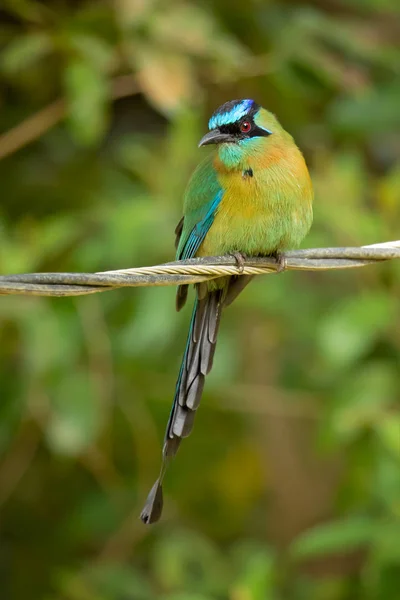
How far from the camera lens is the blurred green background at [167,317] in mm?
3301

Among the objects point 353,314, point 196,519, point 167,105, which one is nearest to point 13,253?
point 167,105

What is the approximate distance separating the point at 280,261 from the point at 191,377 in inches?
14.9

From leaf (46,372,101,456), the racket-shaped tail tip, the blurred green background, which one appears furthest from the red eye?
leaf (46,372,101,456)

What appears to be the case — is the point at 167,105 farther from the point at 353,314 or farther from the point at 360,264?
the point at 360,264

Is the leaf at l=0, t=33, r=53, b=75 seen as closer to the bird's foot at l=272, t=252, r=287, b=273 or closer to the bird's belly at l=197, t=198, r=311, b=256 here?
the bird's belly at l=197, t=198, r=311, b=256

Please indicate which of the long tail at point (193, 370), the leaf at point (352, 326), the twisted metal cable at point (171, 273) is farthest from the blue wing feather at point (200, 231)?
the leaf at point (352, 326)

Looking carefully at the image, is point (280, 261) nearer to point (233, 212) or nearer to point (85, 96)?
point (233, 212)

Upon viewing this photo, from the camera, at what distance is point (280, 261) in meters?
2.55

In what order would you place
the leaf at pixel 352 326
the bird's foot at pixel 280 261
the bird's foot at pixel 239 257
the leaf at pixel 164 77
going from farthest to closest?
1. the leaf at pixel 164 77
2. the leaf at pixel 352 326
3. the bird's foot at pixel 239 257
4. the bird's foot at pixel 280 261

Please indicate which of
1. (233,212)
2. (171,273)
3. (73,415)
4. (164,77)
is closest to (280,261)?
(233,212)

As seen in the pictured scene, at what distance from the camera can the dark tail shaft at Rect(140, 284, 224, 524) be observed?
7.98ft

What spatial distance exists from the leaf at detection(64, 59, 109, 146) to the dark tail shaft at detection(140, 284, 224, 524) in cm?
95

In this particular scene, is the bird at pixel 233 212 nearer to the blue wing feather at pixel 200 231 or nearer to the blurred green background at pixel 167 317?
the blue wing feather at pixel 200 231

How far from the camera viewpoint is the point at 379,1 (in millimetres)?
3922
